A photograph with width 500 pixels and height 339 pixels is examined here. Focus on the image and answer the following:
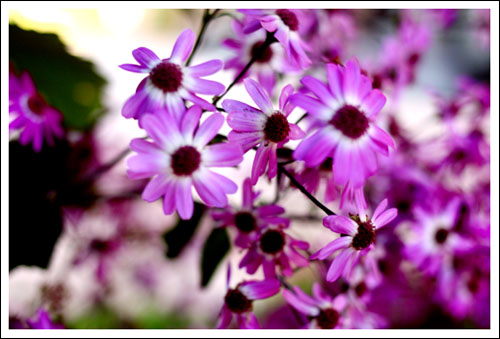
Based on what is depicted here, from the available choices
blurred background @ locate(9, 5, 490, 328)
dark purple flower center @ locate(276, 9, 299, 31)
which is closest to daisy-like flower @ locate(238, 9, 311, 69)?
dark purple flower center @ locate(276, 9, 299, 31)

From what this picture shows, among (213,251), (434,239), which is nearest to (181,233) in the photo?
(213,251)

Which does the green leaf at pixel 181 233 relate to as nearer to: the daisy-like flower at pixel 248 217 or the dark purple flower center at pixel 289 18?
the daisy-like flower at pixel 248 217

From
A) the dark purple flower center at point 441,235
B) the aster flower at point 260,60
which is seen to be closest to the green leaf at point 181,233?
the aster flower at point 260,60

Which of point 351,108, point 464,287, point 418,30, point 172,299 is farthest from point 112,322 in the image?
point 418,30

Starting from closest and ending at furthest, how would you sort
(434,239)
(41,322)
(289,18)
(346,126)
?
(346,126), (289,18), (41,322), (434,239)

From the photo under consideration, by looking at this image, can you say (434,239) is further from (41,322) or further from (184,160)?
(41,322)

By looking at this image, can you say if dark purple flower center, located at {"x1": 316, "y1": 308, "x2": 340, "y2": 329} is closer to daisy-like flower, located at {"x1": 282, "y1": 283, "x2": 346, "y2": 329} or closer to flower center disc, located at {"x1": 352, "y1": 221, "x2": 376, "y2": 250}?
daisy-like flower, located at {"x1": 282, "y1": 283, "x2": 346, "y2": 329}

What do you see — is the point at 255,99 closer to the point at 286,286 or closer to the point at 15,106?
the point at 286,286
